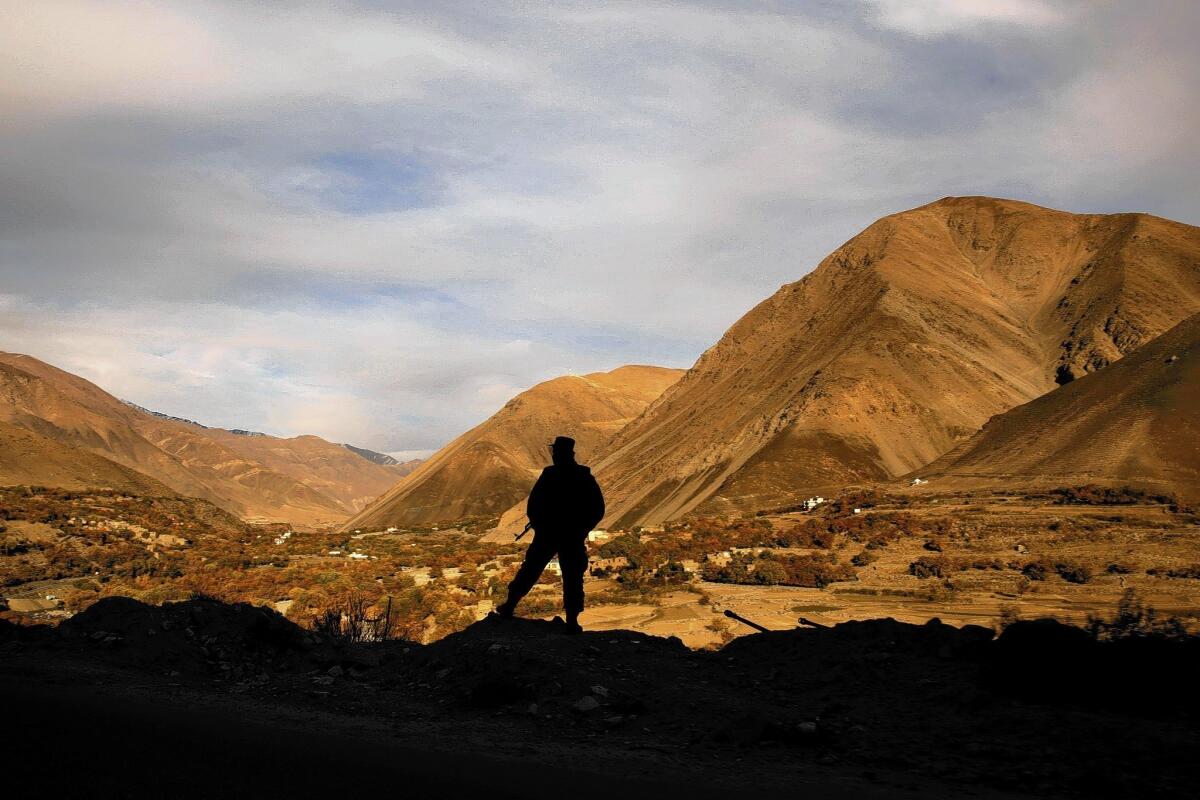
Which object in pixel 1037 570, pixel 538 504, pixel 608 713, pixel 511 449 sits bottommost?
pixel 608 713

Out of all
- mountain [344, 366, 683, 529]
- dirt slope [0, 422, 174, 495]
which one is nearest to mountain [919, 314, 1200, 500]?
mountain [344, 366, 683, 529]

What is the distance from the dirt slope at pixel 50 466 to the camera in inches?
2830

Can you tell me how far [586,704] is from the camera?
7273 millimetres

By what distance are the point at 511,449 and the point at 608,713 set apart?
13792 centimetres

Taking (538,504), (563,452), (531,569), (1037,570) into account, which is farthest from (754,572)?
(538,504)

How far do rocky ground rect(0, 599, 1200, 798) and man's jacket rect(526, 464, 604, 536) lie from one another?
1309mm

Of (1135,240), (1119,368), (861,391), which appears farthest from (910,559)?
(1135,240)

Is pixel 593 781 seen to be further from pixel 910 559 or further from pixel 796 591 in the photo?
pixel 910 559

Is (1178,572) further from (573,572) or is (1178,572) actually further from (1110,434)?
(1110,434)

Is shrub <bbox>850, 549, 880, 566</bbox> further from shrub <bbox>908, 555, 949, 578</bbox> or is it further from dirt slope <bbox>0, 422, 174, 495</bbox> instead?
dirt slope <bbox>0, 422, 174, 495</bbox>

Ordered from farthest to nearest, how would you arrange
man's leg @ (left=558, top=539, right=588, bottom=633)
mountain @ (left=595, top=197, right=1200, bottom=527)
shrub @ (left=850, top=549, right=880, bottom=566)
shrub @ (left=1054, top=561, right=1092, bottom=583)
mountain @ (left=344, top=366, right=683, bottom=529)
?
mountain @ (left=344, top=366, right=683, bottom=529), mountain @ (left=595, top=197, right=1200, bottom=527), shrub @ (left=850, top=549, right=880, bottom=566), shrub @ (left=1054, top=561, right=1092, bottom=583), man's leg @ (left=558, top=539, right=588, bottom=633)

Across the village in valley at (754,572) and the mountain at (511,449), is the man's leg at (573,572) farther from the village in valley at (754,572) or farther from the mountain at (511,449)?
the mountain at (511,449)

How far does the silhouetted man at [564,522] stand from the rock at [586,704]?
3.00 m

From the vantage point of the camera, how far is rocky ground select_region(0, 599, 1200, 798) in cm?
528
